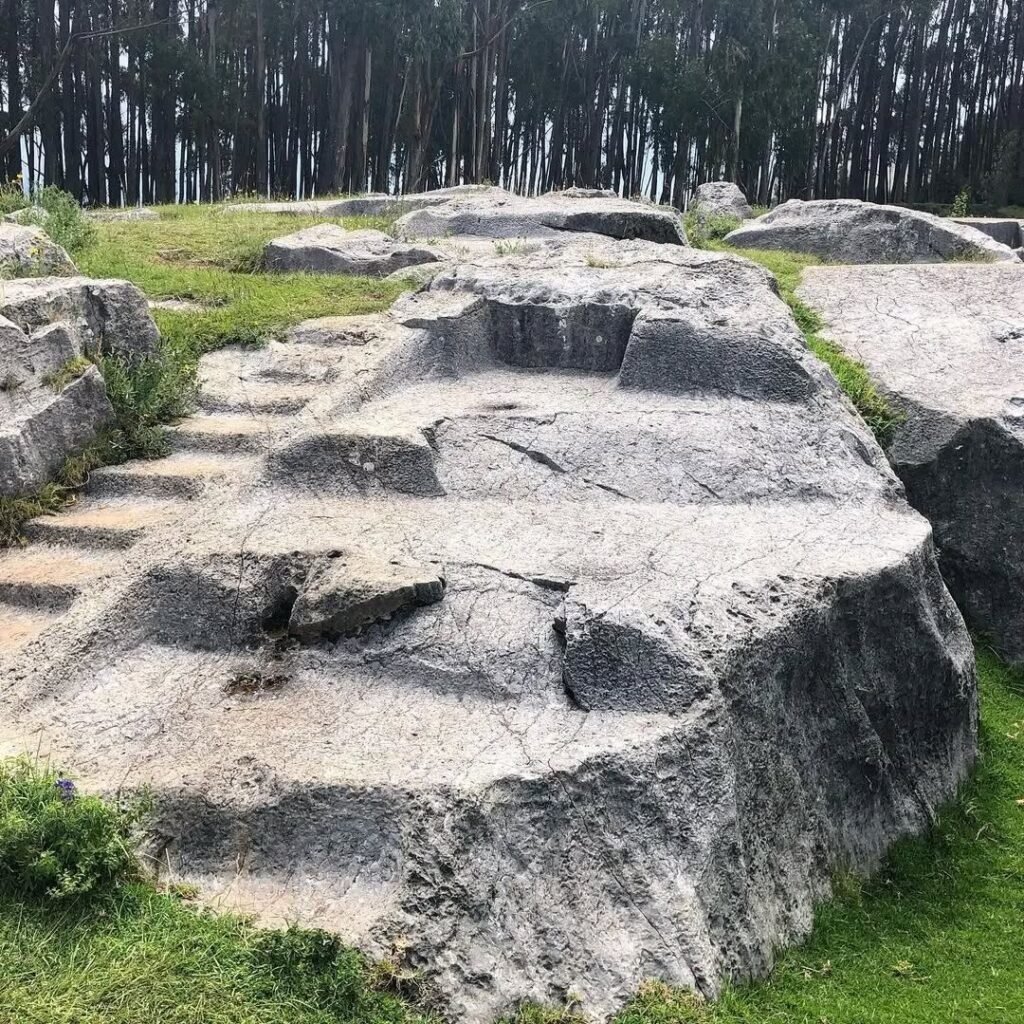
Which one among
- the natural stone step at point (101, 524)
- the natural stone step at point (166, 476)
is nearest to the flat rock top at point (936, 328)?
the natural stone step at point (166, 476)

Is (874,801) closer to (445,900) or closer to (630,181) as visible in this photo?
(445,900)

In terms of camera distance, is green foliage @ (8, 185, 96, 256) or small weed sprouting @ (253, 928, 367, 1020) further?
green foliage @ (8, 185, 96, 256)

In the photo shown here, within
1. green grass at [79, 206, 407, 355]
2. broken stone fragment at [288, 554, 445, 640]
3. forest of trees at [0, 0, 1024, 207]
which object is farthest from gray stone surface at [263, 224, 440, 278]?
forest of trees at [0, 0, 1024, 207]

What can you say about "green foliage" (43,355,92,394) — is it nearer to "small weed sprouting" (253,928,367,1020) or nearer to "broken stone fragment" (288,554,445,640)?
"broken stone fragment" (288,554,445,640)

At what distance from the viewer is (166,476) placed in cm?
569

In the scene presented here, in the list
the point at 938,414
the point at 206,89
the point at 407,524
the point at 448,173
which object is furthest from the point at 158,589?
the point at 448,173

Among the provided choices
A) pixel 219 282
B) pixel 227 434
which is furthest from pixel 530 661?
pixel 219 282

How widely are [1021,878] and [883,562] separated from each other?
4.73 feet

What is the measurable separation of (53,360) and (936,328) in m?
6.08

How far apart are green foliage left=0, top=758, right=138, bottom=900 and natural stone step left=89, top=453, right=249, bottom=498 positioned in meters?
2.53

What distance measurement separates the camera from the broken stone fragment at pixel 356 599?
4195 mm

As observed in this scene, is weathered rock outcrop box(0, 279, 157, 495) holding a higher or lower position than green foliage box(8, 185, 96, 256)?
lower

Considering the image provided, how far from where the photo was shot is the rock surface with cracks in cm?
334

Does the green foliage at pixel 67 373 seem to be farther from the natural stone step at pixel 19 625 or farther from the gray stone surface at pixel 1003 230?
the gray stone surface at pixel 1003 230
